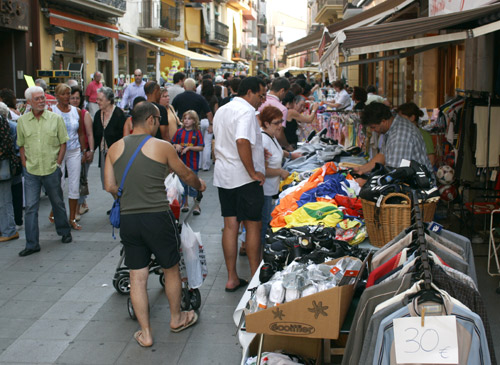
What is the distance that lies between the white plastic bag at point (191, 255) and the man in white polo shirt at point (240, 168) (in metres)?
0.63

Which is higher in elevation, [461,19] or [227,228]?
[461,19]

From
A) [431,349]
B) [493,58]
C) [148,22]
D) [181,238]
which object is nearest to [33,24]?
[148,22]

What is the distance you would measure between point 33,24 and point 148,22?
41.5ft

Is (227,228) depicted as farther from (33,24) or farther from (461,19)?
(33,24)

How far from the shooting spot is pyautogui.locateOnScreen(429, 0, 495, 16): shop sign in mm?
6737

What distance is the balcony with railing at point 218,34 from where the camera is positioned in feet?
163

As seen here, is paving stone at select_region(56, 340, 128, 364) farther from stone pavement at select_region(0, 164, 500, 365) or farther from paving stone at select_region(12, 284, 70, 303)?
paving stone at select_region(12, 284, 70, 303)

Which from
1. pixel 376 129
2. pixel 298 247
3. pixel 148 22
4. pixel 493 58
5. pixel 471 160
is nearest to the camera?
pixel 298 247

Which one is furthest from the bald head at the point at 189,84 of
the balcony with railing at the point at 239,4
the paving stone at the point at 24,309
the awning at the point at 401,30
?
the balcony with railing at the point at 239,4

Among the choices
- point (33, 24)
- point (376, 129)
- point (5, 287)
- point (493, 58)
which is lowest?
point (5, 287)

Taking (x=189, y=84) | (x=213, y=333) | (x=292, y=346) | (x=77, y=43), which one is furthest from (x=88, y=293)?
(x=77, y=43)

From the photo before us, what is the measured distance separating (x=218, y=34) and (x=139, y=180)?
4813 cm

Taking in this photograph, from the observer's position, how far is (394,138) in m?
5.84

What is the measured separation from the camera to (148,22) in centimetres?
3203
